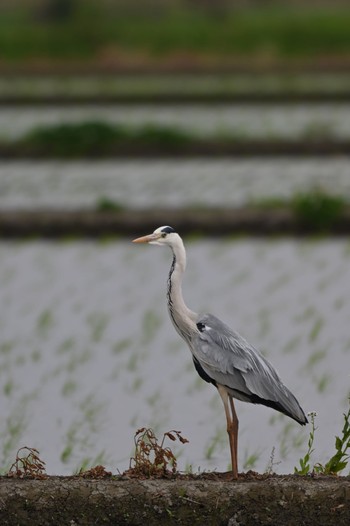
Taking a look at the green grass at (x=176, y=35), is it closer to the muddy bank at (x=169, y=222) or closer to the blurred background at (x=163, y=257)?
the blurred background at (x=163, y=257)

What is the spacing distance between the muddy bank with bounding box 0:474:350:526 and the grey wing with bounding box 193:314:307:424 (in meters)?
0.26

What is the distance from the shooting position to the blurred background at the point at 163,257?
15.7 ft

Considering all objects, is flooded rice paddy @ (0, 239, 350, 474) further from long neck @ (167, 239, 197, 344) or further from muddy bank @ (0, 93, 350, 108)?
muddy bank @ (0, 93, 350, 108)

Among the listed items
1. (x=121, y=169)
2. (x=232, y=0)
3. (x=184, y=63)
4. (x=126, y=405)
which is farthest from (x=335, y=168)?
(x=232, y=0)

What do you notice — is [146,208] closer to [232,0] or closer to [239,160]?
[239,160]

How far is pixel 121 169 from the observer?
462 inches

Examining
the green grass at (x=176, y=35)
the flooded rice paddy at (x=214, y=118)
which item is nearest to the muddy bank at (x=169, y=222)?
the flooded rice paddy at (x=214, y=118)

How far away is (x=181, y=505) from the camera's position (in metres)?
3.38

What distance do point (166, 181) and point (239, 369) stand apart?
747 centimetres

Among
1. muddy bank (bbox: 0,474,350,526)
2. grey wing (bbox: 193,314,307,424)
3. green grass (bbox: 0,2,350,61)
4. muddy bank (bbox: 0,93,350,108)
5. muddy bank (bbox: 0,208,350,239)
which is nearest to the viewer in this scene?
muddy bank (bbox: 0,474,350,526)

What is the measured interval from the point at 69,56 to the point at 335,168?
13123 millimetres

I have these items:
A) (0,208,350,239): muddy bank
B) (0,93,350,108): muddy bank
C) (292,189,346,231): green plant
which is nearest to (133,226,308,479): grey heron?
(292,189,346,231): green plant

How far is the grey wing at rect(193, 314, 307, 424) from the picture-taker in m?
3.53

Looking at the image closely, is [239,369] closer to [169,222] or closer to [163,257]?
[163,257]
